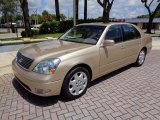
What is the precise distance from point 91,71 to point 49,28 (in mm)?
17734

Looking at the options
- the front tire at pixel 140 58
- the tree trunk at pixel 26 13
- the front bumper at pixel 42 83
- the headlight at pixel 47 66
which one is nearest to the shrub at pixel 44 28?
the tree trunk at pixel 26 13

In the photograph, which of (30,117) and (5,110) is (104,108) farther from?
(5,110)

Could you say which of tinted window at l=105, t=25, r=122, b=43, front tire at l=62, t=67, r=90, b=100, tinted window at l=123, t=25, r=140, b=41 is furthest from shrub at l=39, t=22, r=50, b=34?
front tire at l=62, t=67, r=90, b=100

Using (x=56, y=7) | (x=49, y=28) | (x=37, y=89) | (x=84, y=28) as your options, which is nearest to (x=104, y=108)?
(x=37, y=89)

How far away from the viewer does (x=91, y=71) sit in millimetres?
4512

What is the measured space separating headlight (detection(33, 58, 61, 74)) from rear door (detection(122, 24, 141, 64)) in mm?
2616

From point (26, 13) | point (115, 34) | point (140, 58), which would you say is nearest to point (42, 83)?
point (115, 34)

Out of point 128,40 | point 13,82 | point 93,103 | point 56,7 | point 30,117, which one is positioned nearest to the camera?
point 30,117

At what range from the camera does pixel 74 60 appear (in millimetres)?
3967

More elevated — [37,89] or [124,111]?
[37,89]

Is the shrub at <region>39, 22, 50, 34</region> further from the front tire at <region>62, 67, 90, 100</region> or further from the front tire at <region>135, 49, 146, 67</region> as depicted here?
the front tire at <region>62, 67, 90, 100</region>

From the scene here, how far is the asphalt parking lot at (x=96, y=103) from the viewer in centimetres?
356

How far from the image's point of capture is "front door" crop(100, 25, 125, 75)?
478cm

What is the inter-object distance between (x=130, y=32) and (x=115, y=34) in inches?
39.3
